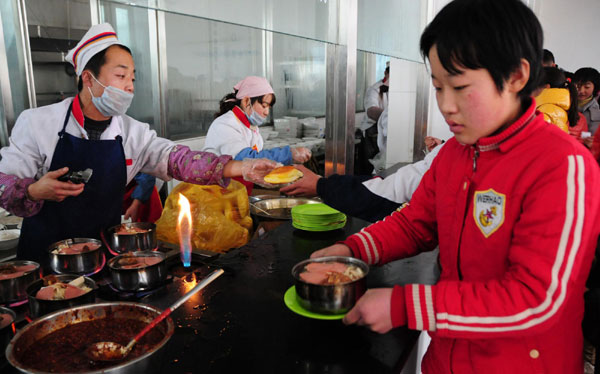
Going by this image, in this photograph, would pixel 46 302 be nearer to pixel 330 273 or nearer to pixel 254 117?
pixel 330 273

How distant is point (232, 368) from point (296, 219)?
117 centimetres

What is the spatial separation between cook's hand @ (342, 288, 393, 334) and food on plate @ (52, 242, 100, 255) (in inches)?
37.6

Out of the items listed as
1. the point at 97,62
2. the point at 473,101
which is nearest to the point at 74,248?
the point at 97,62

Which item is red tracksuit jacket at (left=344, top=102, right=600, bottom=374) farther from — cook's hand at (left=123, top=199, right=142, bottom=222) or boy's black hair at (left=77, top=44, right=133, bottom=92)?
cook's hand at (left=123, top=199, right=142, bottom=222)

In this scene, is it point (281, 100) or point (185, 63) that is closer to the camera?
point (185, 63)

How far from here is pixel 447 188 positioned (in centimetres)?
127

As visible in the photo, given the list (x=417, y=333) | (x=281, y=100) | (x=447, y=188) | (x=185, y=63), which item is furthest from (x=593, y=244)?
(x=281, y=100)

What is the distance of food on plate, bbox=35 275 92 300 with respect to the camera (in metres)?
1.20

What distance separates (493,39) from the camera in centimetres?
99

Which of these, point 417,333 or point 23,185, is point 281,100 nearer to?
point 23,185

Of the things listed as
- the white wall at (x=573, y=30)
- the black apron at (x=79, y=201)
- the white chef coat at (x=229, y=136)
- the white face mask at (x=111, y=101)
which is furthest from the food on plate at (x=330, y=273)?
the white wall at (x=573, y=30)

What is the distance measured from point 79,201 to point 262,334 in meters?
1.33

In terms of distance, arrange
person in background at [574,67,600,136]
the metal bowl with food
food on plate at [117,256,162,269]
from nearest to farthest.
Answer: the metal bowl with food → food on plate at [117,256,162,269] → person in background at [574,67,600,136]

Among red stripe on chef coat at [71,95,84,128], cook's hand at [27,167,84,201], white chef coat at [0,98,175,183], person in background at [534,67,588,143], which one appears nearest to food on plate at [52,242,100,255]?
cook's hand at [27,167,84,201]
